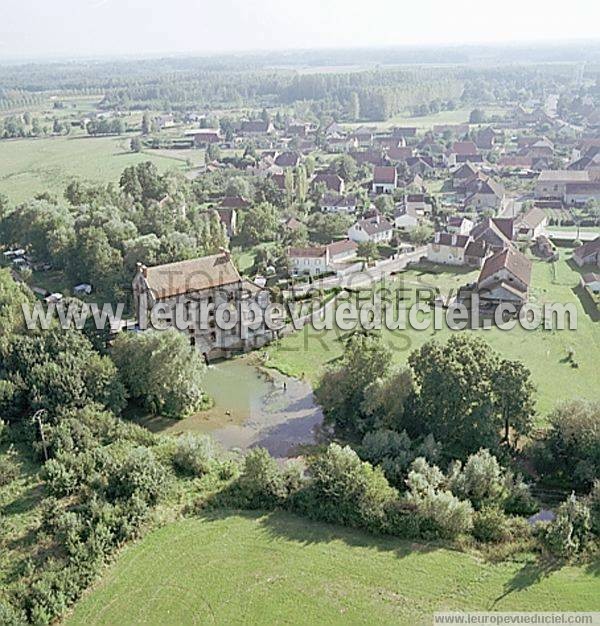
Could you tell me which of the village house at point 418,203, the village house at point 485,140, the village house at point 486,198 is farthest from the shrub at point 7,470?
the village house at point 485,140

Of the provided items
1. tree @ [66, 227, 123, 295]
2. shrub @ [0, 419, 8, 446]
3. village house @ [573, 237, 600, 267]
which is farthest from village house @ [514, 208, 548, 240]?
shrub @ [0, 419, 8, 446]

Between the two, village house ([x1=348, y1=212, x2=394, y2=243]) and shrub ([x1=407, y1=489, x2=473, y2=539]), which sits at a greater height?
village house ([x1=348, y1=212, x2=394, y2=243])

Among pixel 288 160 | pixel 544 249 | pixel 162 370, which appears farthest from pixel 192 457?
pixel 288 160

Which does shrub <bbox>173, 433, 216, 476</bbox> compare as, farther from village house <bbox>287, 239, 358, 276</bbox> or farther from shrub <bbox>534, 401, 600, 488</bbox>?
village house <bbox>287, 239, 358, 276</bbox>

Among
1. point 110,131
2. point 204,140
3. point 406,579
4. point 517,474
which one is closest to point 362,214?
point 517,474

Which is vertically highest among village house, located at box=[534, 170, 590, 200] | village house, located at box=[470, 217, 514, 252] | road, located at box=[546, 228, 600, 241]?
village house, located at box=[534, 170, 590, 200]

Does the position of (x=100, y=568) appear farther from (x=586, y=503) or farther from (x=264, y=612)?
Result: (x=586, y=503)

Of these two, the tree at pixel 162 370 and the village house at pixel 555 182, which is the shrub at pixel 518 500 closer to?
the tree at pixel 162 370
